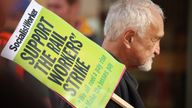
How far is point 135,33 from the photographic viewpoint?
3.36 meters

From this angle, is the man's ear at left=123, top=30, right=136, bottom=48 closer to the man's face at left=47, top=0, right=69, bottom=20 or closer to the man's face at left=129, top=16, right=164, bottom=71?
the man's face at left=129, top=16, right=164, bottom=71

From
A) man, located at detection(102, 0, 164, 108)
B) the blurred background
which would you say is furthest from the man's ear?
the blurred background

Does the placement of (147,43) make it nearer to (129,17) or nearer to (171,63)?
(129,17)

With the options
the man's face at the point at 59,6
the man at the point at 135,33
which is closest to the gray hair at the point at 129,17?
the man at the point at 135,33

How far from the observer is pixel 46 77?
229cm

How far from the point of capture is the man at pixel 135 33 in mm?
3342

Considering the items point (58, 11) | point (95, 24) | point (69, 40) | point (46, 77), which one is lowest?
point (46, 77)

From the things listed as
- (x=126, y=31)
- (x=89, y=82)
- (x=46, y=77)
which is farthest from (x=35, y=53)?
(x=126, y=31)

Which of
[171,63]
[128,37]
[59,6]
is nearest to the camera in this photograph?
[128,37]

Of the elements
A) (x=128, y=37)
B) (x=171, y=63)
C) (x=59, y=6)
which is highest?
(x=171, y=63)

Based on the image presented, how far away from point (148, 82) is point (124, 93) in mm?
4712

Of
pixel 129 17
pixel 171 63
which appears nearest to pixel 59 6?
pixel 129 17

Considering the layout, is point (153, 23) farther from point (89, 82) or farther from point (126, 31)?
point (89, 82)

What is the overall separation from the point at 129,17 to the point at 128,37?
4.3 inches
